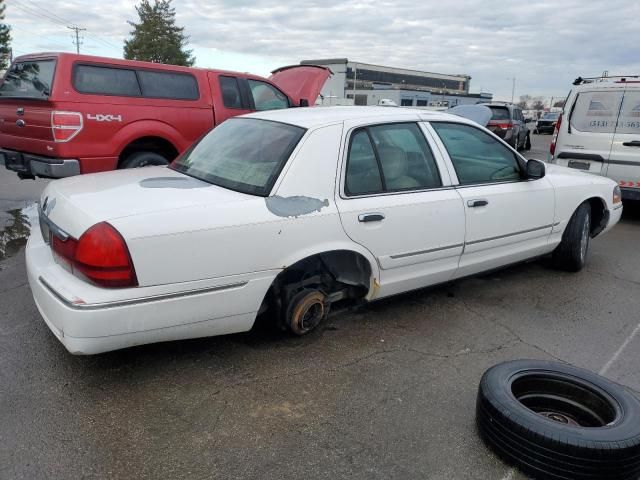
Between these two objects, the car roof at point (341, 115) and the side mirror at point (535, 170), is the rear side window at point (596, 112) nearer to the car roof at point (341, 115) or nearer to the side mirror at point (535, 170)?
the side mirror at point (535, 170)

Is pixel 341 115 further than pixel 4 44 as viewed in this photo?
No

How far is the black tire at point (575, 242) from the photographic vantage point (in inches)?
192

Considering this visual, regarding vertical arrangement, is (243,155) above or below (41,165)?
above

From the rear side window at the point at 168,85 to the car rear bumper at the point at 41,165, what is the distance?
140 cm

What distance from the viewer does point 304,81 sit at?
9398 millimetres

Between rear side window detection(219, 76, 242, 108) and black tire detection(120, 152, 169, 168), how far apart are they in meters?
1.33

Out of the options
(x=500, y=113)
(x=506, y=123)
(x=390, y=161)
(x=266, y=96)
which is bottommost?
(x=506, y=123)

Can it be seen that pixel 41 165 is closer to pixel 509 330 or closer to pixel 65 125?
A: pixel 65 125

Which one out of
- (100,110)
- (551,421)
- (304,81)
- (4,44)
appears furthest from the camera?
(4,44)

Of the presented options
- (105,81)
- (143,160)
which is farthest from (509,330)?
(105,81)

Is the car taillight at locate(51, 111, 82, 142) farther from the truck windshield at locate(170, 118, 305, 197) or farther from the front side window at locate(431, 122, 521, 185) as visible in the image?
the front side window at locate(431, 122, 521, 185)

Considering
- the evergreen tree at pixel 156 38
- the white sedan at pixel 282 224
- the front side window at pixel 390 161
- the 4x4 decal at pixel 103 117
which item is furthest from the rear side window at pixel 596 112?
the evergreen tree at pixel 156 38

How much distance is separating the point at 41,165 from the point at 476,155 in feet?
15.7

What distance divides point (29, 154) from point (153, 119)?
59.2 inches
